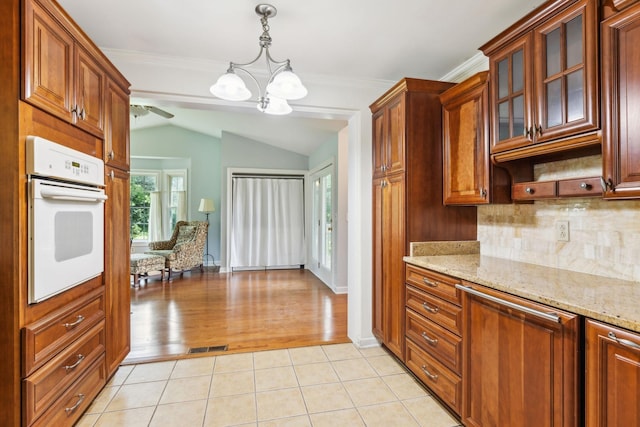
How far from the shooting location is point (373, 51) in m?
2.40

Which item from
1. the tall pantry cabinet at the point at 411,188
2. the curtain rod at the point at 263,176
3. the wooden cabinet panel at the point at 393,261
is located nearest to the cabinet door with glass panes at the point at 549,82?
the tall pantry cabinet at the point at 411,188

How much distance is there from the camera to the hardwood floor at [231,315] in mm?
2949

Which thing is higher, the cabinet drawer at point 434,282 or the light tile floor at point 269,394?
the cabinet drawer at point 434,282

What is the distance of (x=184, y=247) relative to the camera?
5.83 meters

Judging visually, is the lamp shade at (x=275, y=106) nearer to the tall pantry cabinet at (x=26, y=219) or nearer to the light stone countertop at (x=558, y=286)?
the tall pantry cabinet at (x=26, y=219)

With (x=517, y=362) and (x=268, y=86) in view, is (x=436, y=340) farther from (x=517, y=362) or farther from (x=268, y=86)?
(x=268, y=86)

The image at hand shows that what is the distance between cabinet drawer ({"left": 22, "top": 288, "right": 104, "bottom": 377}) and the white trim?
3.07 metres

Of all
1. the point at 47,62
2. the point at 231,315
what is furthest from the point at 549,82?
the point at 231,315

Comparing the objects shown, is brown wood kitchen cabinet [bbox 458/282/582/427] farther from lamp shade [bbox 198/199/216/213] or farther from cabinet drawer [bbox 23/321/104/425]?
lamp shade [bbox 198/199/216/213]

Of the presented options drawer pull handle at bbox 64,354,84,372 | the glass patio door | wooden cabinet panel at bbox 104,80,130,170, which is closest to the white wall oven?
wooden cabinet panel at bbox 104,80,130,170

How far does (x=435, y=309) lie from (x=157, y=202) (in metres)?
6.77

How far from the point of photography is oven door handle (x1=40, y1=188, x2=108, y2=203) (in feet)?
4.60

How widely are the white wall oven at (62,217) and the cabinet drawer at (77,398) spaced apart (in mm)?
541

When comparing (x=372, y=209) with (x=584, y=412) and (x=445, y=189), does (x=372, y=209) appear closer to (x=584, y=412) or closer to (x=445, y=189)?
(x=445, y=189)
